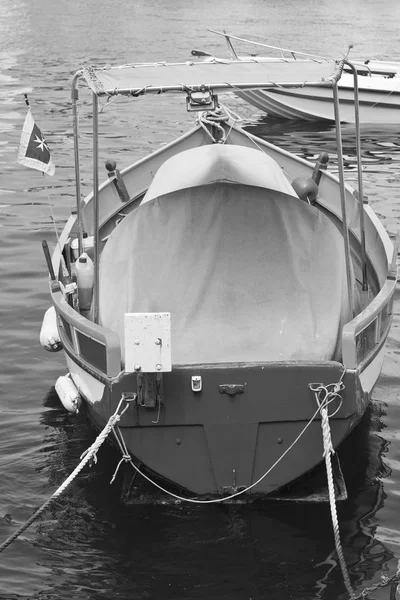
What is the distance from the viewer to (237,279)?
6.56m

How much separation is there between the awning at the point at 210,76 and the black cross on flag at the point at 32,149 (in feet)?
3.13

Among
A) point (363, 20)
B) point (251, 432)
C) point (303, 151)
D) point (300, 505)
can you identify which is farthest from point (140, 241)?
point (363, 20)

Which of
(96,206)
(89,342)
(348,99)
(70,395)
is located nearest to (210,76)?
(96,206)

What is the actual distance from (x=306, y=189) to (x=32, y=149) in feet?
10.2

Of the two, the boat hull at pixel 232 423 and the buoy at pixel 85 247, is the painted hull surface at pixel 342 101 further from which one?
the boat hull at pixel 232 423

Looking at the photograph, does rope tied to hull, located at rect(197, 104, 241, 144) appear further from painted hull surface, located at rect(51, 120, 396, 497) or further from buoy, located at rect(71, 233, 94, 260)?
painted hull surface, located at rect(51, 120, 396, 497)

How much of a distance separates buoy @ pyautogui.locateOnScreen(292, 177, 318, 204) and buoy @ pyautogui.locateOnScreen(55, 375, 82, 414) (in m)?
3.22

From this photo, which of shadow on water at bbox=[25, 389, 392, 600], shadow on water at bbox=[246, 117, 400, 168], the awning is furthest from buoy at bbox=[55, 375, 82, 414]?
shadow on water at bbox=[246, 117, 400, 168]

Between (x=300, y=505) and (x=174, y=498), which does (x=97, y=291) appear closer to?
(x=174, y=498)

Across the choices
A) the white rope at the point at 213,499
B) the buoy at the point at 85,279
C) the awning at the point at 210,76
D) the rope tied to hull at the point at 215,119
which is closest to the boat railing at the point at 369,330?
the white rope at the point at 213,499

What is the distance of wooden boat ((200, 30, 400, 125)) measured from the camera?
19469mm

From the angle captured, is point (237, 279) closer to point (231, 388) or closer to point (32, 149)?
point (231, 388)

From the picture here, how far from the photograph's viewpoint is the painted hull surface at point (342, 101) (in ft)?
63.9

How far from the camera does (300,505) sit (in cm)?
651
